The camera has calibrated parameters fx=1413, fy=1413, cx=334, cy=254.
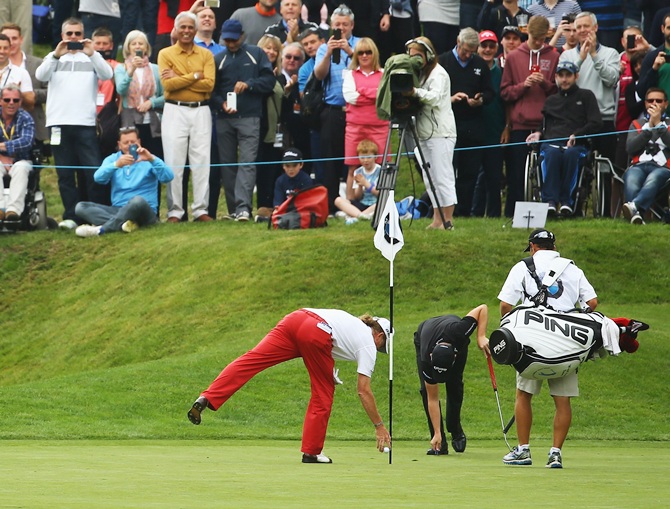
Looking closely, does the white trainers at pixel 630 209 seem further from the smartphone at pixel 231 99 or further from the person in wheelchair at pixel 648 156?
the smartphone at pixel 231 99

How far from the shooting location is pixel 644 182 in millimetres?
20922

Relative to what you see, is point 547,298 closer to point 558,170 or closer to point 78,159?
point 558,170

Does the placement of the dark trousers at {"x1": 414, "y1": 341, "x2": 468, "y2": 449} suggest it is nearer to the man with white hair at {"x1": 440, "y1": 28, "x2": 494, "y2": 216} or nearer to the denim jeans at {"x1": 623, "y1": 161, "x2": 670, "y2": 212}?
the denim jeans at {"x1": 623, "y1": 161, "x2": 670, "y2": 212}

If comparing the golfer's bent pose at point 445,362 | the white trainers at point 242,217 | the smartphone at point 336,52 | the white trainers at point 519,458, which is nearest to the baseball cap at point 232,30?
the smartphone at point 336,52

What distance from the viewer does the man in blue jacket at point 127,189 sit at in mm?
21703

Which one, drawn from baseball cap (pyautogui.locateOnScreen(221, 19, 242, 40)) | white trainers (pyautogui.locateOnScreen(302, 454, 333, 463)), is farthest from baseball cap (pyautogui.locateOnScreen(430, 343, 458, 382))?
baseball cap (pyautogui.locateOnScreen(221, 19, 242, 40))

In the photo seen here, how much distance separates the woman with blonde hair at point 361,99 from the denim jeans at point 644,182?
3697mm

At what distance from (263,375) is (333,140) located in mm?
5649

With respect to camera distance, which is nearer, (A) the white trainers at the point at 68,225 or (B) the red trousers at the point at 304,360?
(B) the red trousers at the point at 304,360

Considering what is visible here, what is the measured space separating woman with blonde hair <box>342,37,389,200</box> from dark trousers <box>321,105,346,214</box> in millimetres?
574

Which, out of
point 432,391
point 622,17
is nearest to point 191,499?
point 432,391

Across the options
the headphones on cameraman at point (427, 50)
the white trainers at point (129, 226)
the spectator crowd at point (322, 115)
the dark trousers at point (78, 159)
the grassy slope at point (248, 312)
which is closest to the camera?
the grassy slope at point (248, 312)

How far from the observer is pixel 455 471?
35.5ft

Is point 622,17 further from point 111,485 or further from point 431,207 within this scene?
point 111,485
